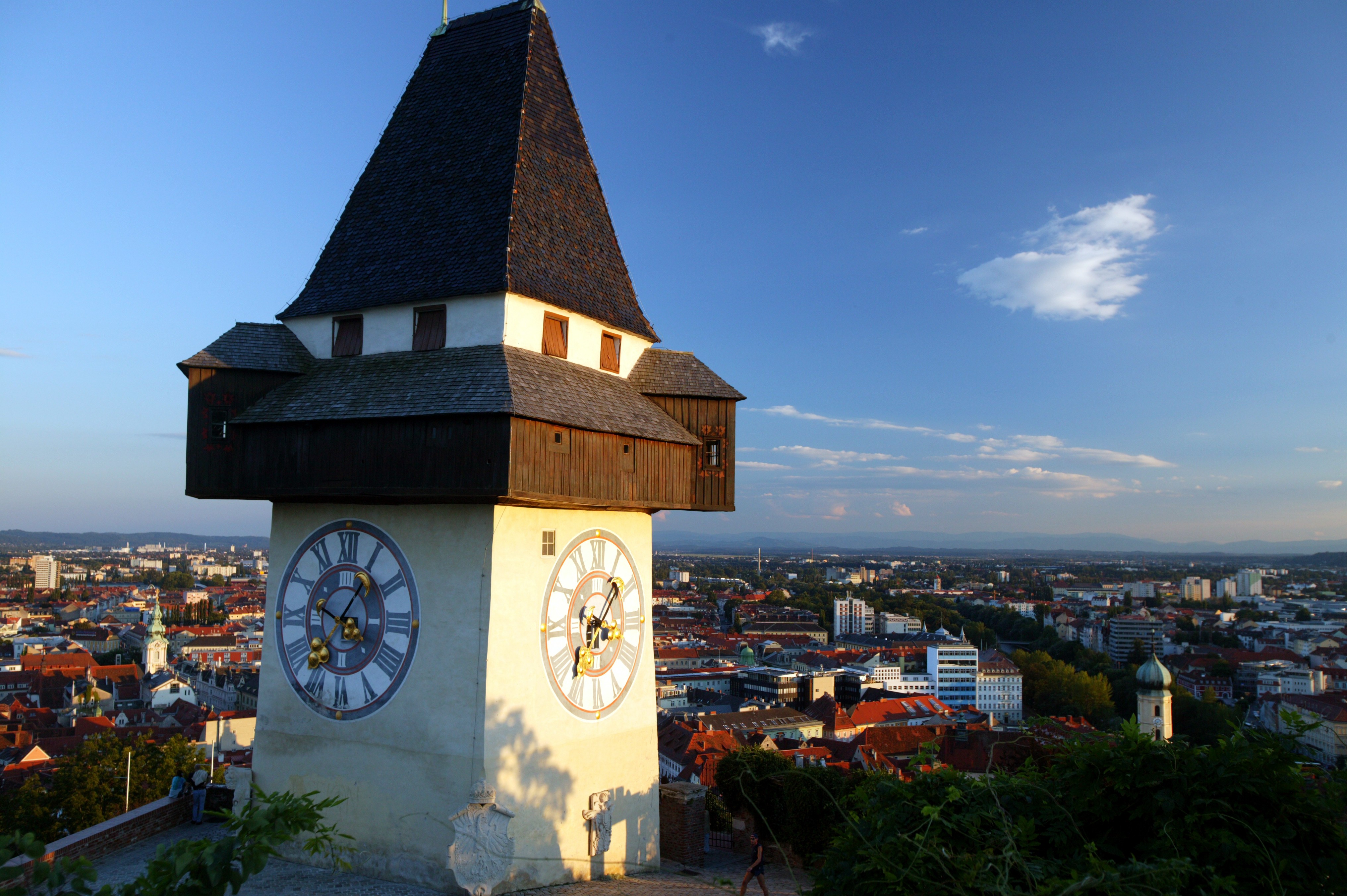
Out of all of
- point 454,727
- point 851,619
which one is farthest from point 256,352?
point 851,619

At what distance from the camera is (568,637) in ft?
28.3

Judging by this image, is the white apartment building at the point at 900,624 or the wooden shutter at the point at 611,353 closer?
the wooden shutter at the point at 611,353

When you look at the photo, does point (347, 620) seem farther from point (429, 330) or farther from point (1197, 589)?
point (1197, 589)

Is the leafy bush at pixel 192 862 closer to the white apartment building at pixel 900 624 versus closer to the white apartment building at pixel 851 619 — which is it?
the white apartment building at pixel 900 624

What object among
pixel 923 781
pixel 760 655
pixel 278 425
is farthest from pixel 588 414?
pixel 760 655

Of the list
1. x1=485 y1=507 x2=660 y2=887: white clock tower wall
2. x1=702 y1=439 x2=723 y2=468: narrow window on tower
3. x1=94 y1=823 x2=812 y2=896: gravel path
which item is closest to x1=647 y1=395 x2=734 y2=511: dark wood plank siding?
x1=702 y1=439 x2=723 y2=468: narrow window on tower

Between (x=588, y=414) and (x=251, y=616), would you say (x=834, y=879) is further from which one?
(x=251, y=616)

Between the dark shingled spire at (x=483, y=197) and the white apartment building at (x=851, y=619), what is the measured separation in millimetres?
131178

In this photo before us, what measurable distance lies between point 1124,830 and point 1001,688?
3123 inches

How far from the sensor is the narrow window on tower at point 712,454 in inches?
398

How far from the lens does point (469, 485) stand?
7477 millimetres

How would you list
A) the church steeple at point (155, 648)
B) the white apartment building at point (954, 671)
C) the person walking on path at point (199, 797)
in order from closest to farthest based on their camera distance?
the person walking on path at point (199, 797) < the church steeple at point (155, 648) < the white apartment building at point (954, 671)

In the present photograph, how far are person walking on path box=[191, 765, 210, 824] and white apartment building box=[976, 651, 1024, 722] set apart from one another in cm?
7409

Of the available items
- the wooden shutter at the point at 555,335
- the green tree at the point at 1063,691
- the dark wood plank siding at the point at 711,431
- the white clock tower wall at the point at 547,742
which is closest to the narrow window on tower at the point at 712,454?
the dark wood plank siding at the point at 711,431
